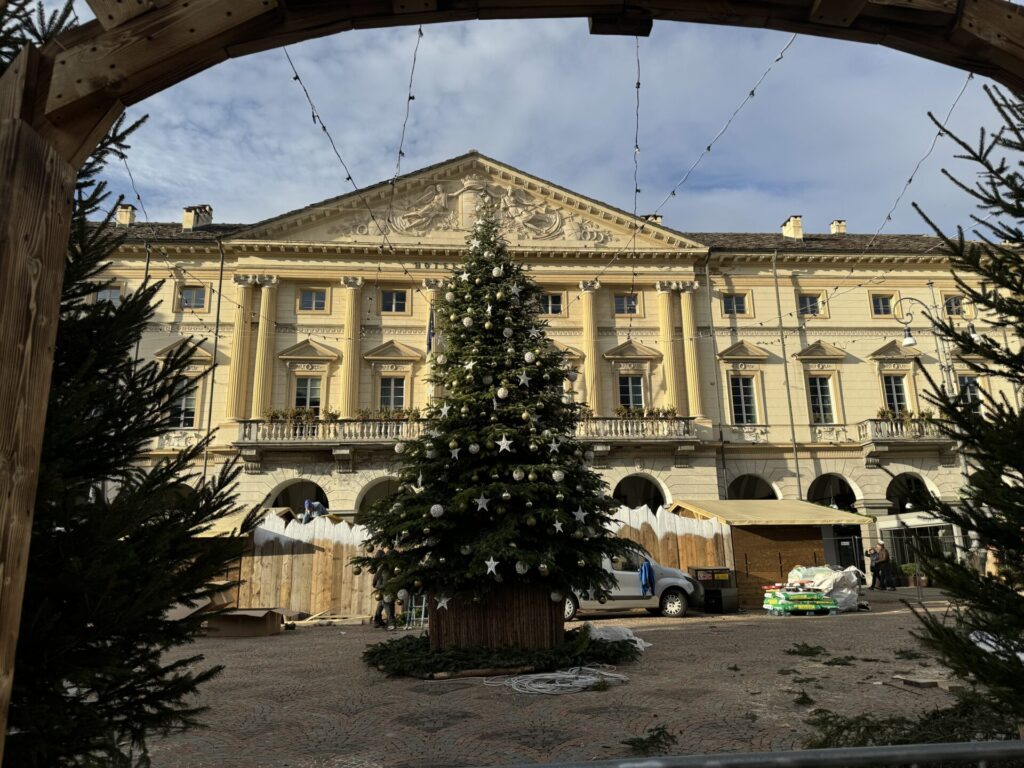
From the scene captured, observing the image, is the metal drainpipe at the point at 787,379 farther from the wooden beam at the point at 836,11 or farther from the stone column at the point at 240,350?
the wooden beam at the point at 836,11

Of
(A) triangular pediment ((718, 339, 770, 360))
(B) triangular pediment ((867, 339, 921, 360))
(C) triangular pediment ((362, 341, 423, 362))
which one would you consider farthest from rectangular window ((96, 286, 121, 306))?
(B) triangular pediment ((867, 339, 921, 360))

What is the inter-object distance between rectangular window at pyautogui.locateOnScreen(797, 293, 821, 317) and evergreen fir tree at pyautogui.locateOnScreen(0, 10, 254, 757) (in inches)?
1255

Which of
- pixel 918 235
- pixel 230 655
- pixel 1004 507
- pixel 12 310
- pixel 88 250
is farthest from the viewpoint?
pixel 918 235

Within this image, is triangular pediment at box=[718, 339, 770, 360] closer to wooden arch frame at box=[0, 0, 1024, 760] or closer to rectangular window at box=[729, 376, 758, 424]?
rectangular window at box=[729, 376, 758, 424]

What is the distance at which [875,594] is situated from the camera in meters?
25.6

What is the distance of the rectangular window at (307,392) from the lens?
30.4 meters

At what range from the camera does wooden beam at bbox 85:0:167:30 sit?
9.33 feet

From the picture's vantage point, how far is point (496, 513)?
10594 mm

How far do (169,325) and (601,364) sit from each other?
60.5 ft

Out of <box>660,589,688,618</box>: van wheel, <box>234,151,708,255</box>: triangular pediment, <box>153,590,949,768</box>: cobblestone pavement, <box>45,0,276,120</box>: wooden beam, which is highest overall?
<box>234,151,708,255</box>: triangular pediment

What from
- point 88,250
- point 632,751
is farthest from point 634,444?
point 88,250

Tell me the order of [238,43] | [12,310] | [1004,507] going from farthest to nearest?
[1004,507], [238,43], [12,310]

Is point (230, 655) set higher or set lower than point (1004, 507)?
lower

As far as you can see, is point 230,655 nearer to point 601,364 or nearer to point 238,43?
point 238,43
